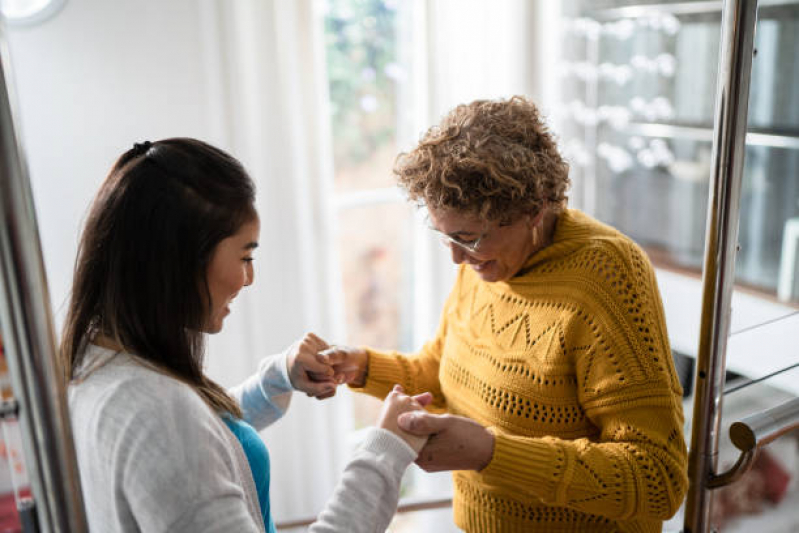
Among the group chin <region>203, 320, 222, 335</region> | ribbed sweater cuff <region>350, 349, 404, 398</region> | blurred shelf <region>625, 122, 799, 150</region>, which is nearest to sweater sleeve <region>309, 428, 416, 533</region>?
chin <region>203, 320, 222, 335</region>

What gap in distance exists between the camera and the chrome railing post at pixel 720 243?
1.00 metres

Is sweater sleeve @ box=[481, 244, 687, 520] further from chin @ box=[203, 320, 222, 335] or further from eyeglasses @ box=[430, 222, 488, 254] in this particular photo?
chin @ box=[203, 320, 222, 335]

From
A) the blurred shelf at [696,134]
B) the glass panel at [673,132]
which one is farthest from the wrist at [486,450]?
the glass panel at [673,132]

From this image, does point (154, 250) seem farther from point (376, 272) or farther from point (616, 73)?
point (616, 73)

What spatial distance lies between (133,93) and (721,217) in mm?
1681

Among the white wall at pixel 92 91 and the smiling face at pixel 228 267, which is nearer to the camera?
the smiling face at pixel 228 267

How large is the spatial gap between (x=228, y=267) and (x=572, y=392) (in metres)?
0.61

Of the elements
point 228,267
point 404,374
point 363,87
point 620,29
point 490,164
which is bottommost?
point 404,374

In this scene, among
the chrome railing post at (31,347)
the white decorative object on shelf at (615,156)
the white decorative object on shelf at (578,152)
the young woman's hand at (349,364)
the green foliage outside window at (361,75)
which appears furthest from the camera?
the white decorative object on shelf at (578,152)

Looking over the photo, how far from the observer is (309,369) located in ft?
4.48

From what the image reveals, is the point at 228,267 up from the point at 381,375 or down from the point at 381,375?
up

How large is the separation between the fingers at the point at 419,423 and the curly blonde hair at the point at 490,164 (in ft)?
1.17

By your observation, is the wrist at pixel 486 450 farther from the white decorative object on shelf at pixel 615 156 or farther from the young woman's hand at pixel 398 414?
the white decorative object on shelf at pixel 615 156

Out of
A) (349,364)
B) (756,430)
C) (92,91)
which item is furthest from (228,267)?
(92,91)
